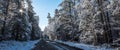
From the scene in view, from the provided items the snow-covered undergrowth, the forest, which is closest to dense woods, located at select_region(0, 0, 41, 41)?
the forest

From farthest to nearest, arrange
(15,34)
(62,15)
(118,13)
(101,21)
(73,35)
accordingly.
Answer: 1. (62,15)
2. (73,35)
3. (15,34)
4. (101,21)
5. (118,13)

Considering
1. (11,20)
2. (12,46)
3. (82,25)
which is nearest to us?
(12,46)

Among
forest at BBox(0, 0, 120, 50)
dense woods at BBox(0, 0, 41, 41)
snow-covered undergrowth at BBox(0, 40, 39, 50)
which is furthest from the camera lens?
dense woods at BBox(0, 0, 41, 41)

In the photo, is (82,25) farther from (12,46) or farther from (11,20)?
(11,20)

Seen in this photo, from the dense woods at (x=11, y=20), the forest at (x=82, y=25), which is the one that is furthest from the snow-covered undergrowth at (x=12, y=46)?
the dense woods at (x=11, y=20)

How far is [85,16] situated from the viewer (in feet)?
111

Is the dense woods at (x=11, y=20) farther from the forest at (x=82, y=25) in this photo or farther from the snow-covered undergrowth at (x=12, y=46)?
the snow-covered undergrowth at (x=12, y=46)

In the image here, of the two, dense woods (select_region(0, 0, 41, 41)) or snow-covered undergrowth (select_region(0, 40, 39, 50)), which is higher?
dense woods (select_region(0, 0, 41, 41))

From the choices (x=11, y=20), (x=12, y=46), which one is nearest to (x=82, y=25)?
(x=12, y=46)

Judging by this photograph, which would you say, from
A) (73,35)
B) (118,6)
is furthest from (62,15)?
(118,6)

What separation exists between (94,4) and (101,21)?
305cm

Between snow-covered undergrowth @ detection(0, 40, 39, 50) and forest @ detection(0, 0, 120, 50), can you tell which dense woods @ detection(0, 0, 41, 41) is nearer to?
forest @ detection(0, 0, 120, 50)

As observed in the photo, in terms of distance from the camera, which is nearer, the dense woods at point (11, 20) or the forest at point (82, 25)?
the forest at point (82, 25)

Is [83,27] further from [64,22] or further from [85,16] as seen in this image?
[64,22]
